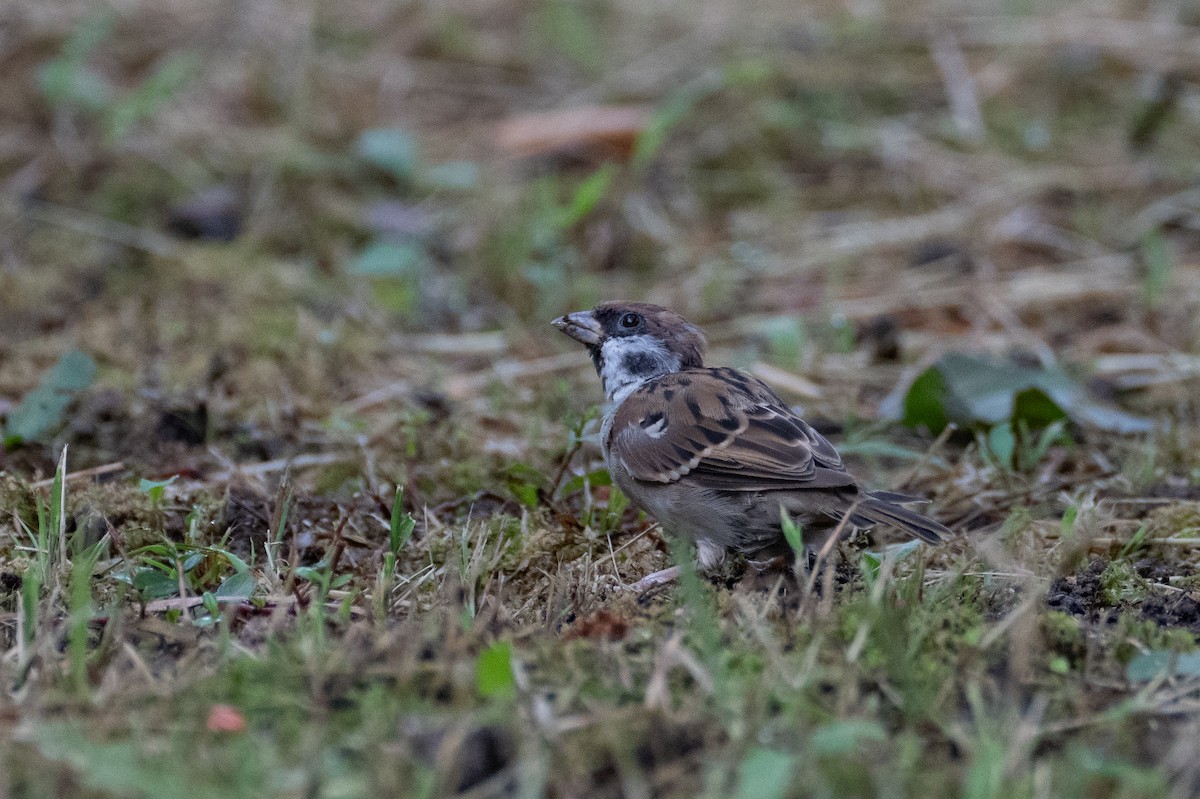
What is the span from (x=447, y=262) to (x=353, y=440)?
2.61 m

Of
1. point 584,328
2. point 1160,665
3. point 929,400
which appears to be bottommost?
point 929,400

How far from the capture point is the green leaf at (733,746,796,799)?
2.48 meters

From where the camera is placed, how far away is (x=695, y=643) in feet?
10.4

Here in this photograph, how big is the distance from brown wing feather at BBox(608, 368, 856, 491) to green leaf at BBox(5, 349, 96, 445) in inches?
82.2

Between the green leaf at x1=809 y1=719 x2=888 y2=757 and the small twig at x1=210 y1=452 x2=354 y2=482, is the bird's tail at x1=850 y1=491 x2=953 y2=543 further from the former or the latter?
the small twig at x1=210 y1=452 x2=354 y2=482

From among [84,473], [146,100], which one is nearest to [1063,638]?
[84,473]

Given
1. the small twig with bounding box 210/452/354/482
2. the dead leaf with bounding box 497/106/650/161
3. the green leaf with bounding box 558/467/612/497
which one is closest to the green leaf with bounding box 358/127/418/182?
the dead leaf with bounding box 497/106/650/161

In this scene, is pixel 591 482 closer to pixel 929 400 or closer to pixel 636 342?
pixel 636 342

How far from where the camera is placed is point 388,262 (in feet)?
23.5

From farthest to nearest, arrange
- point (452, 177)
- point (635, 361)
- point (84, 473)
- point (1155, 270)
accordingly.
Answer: point (452, 177) < point (1155, 270) < point (635, 361) < point (84, 473)

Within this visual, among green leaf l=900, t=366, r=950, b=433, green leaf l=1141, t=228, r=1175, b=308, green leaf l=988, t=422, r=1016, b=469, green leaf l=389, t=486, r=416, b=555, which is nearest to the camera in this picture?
green leaf l=389, t=486, r=416, b=555

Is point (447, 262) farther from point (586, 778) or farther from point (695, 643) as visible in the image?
point (586, 778)

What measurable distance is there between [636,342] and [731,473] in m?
0.93

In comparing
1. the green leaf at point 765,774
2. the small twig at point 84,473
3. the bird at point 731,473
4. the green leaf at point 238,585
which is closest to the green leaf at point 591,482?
the bird at point 731,473
